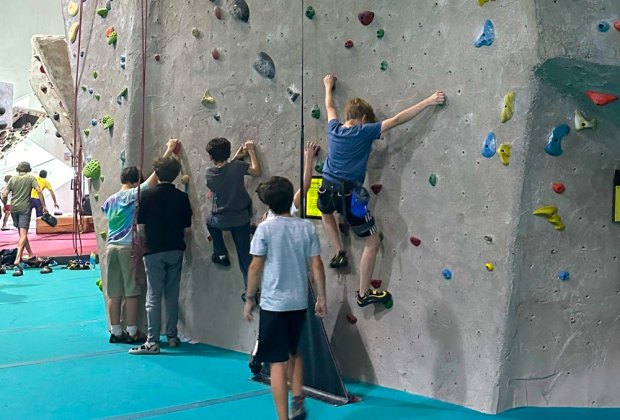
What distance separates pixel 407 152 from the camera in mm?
3789

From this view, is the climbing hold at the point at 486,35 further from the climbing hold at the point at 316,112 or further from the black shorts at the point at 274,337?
the black shorts at the point at 274,337

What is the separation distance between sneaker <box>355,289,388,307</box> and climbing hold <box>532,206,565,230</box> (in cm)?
101

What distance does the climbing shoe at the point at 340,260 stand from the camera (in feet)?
13.3

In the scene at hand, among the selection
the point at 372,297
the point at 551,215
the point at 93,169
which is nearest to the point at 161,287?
the point at 93,169

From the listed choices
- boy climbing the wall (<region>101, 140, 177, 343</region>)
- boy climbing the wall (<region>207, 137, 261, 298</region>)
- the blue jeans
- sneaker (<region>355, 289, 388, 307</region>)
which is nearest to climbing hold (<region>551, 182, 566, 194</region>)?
sneaker (<region>355, 289, 388, 307</region>)

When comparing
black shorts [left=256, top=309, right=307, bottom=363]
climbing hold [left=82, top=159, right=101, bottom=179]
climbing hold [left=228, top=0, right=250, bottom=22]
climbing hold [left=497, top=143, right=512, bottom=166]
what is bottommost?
black shorts [left=256, top=309, right=307, bottom=363]

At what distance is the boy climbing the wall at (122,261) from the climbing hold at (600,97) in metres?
2.95

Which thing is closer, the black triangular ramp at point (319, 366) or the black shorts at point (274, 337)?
the black shorts at point (274, 337)

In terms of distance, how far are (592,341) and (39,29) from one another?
22.5m

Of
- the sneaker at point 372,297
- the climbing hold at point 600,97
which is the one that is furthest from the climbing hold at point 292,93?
the climbing hold at point 600,97

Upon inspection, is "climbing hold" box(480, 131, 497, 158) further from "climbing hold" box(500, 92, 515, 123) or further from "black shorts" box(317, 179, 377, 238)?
"black shorts" box(317, 179, 377, 238)

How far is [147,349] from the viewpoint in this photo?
4.72 metres

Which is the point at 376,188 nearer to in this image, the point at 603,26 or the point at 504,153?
the point at 504,153

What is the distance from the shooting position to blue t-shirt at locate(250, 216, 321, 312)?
3115 millimetres
